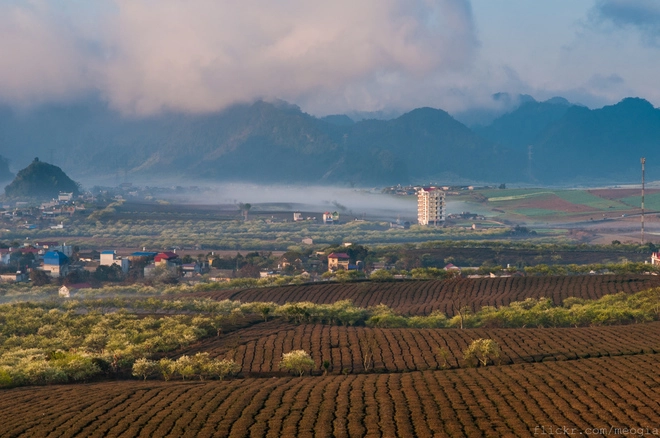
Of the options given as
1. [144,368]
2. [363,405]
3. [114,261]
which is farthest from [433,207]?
[363,405]

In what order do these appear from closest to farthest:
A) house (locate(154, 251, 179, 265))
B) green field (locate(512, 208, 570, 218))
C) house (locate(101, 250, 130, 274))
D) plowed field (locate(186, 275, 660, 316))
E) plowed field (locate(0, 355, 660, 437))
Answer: plowed field (locate(0, 355, 660, 437))
plowed field (locate(186, 275, 660, 316))
house (locate(154, 251, 179, 265))
house (locate(101, 250, 130, 274))
green field (locate(512, 208, 570, 218))

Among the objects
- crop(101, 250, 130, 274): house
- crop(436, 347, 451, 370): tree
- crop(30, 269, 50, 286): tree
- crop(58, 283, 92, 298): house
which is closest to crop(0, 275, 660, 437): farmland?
crop(436, 347, 451, 370): tree

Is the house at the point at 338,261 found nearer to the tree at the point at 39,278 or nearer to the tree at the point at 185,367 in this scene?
the tree at the point at 39,278

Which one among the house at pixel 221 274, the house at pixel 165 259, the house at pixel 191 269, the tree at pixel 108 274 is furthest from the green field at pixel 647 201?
the tree at pixel 108 274

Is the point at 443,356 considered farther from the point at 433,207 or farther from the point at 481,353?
the point at 433,207

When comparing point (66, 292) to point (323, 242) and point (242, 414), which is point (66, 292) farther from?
point (323, 242)

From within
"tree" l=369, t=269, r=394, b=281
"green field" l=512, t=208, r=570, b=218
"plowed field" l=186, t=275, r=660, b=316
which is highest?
"green field" l=512, t=208, r=570, b=218

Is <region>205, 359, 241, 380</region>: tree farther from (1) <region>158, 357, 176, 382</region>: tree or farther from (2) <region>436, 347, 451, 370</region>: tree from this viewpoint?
(2) <region>436, 347, 451, 370</region>: tree
